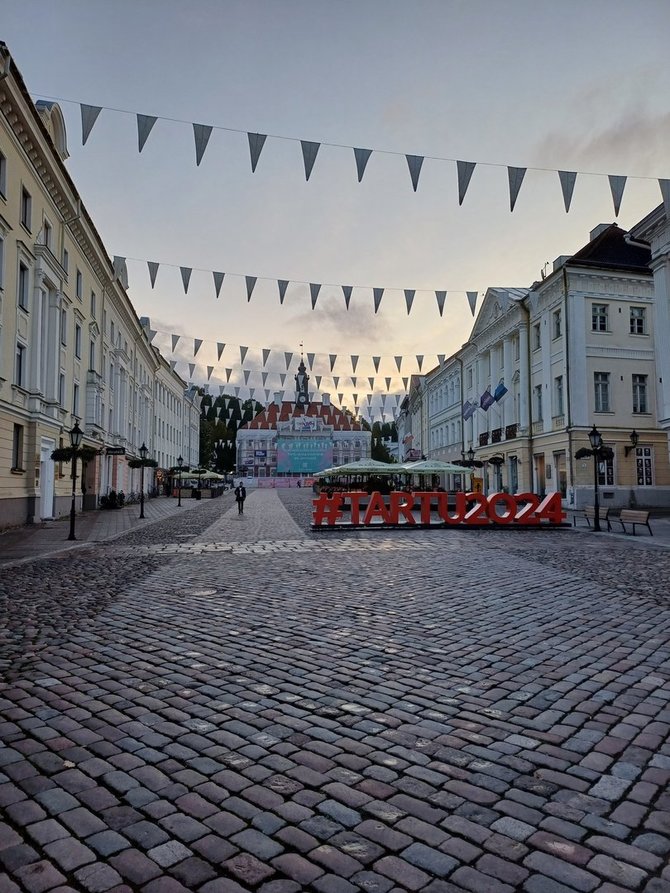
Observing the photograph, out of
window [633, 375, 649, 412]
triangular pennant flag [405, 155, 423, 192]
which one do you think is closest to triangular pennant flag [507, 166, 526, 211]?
triangular pennant flag [405, 155, 423, 192]

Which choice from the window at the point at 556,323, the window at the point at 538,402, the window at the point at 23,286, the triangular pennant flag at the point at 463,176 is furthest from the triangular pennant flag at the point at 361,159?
the window at the point at 538,402

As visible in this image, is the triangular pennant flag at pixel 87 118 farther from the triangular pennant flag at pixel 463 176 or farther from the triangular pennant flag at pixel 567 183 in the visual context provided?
the triangular pennant flag at pixel 567 183

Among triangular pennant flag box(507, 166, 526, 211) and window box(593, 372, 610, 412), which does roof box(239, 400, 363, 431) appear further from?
triangular pennant flag box(507, 166, 526, 211)

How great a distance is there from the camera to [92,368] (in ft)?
115

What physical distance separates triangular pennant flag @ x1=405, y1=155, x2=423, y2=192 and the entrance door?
17.4 m

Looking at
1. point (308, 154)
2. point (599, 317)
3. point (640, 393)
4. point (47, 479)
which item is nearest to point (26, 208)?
point (47, 479)

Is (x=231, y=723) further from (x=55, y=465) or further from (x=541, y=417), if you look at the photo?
(x=541, y=417)

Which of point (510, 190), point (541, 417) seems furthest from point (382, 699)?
point (541, 417)

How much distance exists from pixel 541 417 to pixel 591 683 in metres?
33.7

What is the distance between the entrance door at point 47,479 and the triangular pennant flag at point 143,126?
1486 centimetres

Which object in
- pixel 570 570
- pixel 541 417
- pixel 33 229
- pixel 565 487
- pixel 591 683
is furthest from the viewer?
pixel 541 417

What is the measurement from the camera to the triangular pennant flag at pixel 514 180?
1375cm

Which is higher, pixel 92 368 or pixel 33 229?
pixel 33 229

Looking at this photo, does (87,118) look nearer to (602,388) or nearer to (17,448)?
(17,448)
